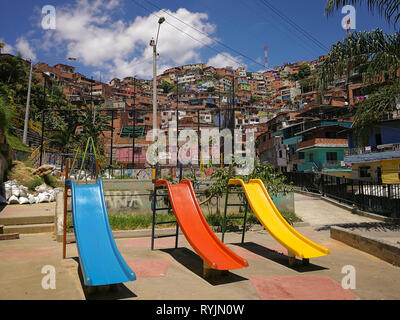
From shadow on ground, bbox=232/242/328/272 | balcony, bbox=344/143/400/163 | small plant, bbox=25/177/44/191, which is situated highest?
balcony, bbox=344/143/400/163

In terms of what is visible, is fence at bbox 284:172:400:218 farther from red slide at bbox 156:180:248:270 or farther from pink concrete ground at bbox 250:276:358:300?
pink concrete ground at bbox 250:276:358:300

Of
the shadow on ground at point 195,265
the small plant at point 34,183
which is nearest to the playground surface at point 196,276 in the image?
the shadow on ground at point 195,265

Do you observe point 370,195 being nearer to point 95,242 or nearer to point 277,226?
point 277,226

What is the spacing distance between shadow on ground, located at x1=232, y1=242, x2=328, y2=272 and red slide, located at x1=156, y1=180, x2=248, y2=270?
1.60 meters

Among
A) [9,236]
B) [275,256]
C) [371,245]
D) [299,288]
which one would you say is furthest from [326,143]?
[9,236]

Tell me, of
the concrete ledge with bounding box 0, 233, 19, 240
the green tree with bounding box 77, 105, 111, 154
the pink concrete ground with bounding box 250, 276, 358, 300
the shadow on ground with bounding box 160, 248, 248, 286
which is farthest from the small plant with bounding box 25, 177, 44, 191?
the pink concrete ground with bounding box 250, 276, 358, 300

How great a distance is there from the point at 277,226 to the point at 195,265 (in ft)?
7.16

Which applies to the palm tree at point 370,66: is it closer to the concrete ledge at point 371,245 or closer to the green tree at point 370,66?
the green tree at point 370,66

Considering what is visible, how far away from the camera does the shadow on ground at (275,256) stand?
20.6 feet

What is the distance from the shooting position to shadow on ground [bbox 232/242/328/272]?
6.27 m

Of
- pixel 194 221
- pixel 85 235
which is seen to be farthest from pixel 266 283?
pixel 85 235

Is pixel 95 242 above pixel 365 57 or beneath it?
beneath

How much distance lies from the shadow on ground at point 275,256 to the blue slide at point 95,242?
3.65 meters

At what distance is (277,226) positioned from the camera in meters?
7.18
